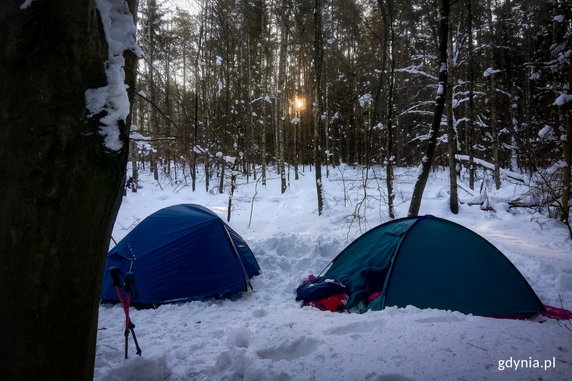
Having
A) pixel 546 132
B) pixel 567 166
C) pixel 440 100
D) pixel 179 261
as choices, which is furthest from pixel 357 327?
pixel 546 132

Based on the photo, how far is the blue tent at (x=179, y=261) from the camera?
4580 millimetres

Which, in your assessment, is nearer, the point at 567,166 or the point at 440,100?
the point at 440,100

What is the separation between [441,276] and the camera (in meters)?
4.12

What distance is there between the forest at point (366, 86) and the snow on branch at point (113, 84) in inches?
42.6

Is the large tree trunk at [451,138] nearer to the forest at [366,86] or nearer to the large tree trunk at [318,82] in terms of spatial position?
the forest at [366,86]

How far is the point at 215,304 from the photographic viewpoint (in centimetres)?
450

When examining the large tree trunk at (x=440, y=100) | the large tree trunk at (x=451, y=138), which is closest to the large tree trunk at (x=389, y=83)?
the large tree trunk at (x=440, y=100)

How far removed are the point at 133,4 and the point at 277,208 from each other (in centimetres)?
973

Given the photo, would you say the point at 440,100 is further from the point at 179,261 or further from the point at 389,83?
the point at 179,261

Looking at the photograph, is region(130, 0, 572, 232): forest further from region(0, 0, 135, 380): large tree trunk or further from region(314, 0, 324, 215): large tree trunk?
region(0, 0, 135, 380): large tree trunk

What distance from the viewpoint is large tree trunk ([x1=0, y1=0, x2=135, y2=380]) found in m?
1.31

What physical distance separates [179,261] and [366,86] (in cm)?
1999

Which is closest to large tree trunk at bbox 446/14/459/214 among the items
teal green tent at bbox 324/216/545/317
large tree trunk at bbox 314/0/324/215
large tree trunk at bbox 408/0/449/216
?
large tree trunk at bbox 408/0/449/216

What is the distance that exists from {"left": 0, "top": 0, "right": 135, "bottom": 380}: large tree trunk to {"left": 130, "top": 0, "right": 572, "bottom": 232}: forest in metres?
1.27
